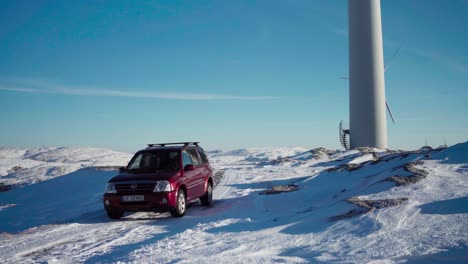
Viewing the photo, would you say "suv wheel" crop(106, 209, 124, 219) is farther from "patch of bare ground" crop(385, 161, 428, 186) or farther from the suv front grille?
"patch of bare ground" crop(385, 161, 428, 186)

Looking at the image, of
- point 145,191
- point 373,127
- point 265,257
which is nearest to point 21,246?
point 145,191

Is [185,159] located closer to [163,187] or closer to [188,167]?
[188,167]

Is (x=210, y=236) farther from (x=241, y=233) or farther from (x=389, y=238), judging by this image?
(x=389, y=238)

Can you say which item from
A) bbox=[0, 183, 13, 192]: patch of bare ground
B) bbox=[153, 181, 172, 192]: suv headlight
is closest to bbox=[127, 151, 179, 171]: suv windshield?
bbox=[153, 181, 172, 192]: suv headlight

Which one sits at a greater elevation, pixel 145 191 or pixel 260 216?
pixel 145 191

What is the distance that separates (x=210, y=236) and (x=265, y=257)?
1837 millimetres

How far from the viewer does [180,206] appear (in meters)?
9.80

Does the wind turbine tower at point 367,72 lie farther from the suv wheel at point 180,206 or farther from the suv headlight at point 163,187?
the suv headlight at point 163,187

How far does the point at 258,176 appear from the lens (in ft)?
61.8

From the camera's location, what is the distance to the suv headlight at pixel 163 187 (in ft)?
30.8

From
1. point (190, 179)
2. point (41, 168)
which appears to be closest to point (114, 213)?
point (190, 179)

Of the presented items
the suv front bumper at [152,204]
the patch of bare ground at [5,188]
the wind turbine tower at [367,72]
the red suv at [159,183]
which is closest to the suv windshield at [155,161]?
the red suv at [159,183]

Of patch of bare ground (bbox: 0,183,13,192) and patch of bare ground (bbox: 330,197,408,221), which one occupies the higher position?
patch of bare ground (bbox: 330,197,408,221)

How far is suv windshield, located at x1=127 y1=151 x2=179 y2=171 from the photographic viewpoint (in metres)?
10.6
